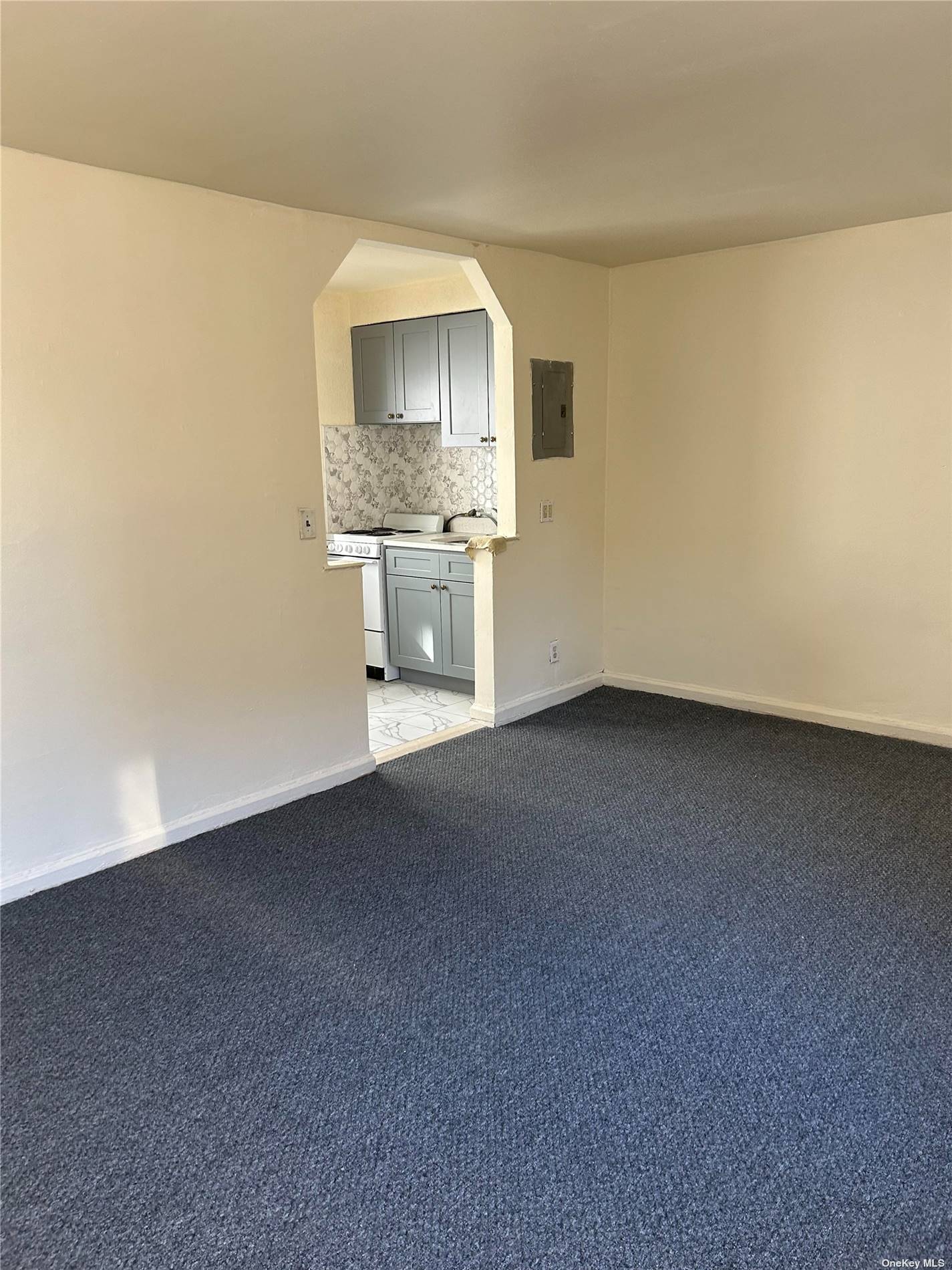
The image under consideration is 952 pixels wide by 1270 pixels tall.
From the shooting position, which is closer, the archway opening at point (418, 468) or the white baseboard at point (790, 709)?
the white baseboard at point (790, 709)

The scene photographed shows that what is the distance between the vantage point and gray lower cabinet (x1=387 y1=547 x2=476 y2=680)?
4.99 m

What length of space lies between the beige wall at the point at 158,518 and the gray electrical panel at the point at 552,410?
2.80 ft

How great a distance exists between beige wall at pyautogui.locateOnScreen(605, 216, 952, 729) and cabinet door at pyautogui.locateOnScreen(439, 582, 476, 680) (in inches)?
35.2

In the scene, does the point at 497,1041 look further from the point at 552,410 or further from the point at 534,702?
the point at 552,410

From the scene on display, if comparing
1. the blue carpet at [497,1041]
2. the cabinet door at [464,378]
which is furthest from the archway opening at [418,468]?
the blue carpet at [497,1041]

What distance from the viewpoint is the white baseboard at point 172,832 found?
9.55ft

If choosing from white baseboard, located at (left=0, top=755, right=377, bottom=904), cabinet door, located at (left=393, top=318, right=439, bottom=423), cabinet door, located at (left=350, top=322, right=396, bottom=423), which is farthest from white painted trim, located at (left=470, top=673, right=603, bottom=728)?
cabinet door, located at (left=350, top=322, right=396, bottom=423)

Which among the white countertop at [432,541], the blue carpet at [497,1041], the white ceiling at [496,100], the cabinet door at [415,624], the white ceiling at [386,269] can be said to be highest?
the white ceiling at [386,269]

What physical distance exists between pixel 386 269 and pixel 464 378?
729 mm

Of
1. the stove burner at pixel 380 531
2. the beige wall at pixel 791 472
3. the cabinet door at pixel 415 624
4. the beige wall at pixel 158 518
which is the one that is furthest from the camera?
the stove burner at pixel 380 531

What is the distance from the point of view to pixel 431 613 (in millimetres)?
5168

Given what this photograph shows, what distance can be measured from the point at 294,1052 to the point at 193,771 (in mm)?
1403

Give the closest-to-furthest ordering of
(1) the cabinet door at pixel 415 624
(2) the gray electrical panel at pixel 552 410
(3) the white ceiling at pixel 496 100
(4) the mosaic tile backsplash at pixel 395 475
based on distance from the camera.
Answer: (3) the white ceiling at pixel 496 100 → (2) the gray electrical panel at pixel 552 410 → (1) the cabinet door at pixel 415 624 → (4) the mosaic tile backsplash at pixel 395 475

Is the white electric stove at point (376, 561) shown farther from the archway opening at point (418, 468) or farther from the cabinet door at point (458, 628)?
the cabinet door at point (458, 628)
